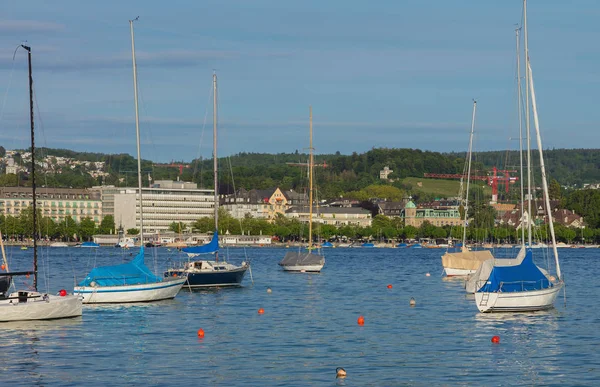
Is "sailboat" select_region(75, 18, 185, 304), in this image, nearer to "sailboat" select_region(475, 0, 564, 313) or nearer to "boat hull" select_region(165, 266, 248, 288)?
"boat hull" select_region(165, 266, 248, 288)

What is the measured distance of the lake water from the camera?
3447cm

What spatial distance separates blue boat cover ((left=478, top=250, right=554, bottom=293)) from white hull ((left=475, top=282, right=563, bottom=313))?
0.36m

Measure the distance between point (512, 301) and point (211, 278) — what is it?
22710 millimetres

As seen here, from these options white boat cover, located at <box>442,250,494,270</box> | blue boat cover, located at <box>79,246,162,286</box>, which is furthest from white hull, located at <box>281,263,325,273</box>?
blue boat cover, located at <box>79,246,162,286</box>

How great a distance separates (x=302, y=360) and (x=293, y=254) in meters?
59.0

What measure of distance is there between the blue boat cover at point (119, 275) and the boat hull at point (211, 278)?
29.3ft

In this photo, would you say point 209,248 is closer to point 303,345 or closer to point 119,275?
point 119,275

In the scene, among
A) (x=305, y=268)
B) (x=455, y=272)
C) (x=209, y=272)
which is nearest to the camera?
(x=209, y=272)

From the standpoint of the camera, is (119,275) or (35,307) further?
(119,275)

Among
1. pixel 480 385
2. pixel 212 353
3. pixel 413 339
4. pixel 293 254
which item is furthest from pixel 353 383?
pixel 293 254

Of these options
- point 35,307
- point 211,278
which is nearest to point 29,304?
point 35,307

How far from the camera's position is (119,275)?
54.8 metres

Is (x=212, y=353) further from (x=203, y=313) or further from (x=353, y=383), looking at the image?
(x=203, y=313)

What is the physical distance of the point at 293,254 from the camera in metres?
96.8
